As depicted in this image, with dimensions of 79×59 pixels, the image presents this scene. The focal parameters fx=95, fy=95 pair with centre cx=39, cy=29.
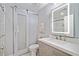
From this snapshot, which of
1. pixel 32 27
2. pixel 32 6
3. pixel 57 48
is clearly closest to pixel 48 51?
pixel 57 48

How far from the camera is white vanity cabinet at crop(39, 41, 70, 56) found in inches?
48.3

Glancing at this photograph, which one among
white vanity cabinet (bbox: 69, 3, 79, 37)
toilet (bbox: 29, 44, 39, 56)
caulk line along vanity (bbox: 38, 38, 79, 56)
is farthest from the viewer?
toilet (bbox: 29, 44, 39, 56)

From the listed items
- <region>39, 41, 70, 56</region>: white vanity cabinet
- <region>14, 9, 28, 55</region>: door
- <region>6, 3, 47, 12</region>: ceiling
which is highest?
<region>6, 3, 47, 12</region>: ceiling

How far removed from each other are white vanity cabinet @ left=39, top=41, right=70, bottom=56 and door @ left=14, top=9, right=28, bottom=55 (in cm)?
22

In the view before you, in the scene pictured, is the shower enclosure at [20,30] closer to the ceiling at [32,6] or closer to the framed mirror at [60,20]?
the ceiling at [32,6]

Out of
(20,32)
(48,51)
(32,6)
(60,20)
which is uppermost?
(32,6)

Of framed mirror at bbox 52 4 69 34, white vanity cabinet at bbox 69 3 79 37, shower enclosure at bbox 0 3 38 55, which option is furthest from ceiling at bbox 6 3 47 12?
white vanity cabinet at bbox 69 3 79 37

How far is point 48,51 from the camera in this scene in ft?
4.40

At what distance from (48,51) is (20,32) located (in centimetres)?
50

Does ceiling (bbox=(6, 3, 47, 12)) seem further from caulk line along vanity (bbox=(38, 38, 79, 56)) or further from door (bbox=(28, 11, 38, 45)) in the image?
caulk line along vanity (bbox=(38, 38, 79, 56))

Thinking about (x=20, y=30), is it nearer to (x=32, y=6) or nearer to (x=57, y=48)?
(x=32, y=6)

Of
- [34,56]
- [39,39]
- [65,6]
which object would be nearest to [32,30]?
[39,39]

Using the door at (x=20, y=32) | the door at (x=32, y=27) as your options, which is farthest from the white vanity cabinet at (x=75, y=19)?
the door at (x=20, y=32)

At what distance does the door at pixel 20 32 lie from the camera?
4.50ft
